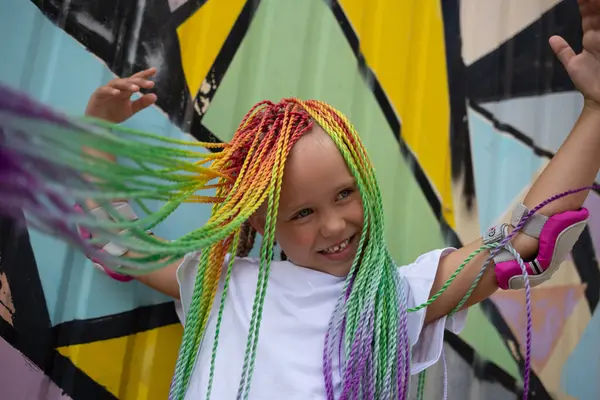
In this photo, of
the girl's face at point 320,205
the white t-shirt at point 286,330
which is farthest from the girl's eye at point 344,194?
the white t-shirt at point 286,330

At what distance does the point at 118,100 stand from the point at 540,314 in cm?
102

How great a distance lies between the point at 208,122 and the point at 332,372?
1.94 ft

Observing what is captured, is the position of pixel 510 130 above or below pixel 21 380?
above

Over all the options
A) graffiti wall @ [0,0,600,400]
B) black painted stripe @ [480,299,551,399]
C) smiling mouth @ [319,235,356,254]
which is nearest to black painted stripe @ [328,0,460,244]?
graffiti wall @ [0,0,600,400]

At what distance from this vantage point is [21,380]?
3.39 feet

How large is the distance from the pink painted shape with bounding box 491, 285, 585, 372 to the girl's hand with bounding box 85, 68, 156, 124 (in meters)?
0.87

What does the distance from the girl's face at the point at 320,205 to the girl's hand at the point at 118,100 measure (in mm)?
326

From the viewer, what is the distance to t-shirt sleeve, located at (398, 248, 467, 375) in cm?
91

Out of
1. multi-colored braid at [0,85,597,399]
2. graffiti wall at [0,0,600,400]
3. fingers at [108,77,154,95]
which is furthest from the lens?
graffiti wall at [0,0,600,400]

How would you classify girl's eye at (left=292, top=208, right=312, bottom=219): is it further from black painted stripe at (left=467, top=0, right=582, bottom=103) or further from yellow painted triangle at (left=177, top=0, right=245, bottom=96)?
black painted stripe at (left=467, top=0, right=582, bottom=103)

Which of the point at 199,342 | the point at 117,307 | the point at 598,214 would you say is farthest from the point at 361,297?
the point at 598,214

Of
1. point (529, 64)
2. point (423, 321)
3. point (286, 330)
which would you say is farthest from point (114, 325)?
point (529, 64)

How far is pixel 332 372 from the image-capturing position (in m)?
0.88

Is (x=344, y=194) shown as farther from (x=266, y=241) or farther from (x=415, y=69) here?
(x=415, y=69)
